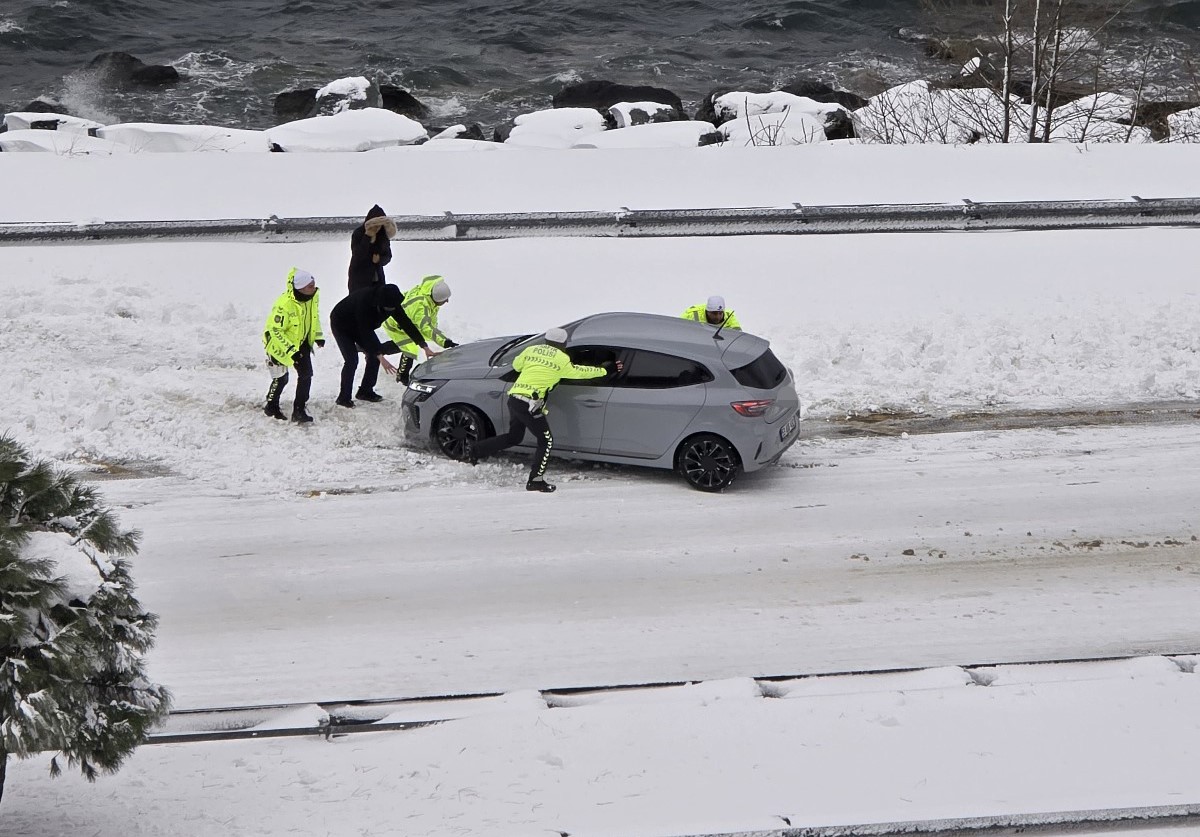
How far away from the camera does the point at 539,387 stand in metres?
12.3

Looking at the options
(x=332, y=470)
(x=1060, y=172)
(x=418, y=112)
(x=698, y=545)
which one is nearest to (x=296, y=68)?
(x=418, y=112)

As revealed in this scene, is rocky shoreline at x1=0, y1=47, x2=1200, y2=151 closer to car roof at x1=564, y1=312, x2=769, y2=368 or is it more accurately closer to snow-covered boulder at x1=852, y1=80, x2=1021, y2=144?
snow-covered boulder at x1=852, y1=80, x2=1021, y2=144

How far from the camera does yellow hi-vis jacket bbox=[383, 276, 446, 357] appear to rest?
14.1 meters

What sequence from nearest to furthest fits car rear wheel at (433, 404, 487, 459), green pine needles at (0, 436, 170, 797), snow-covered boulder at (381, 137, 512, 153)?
green pine needles at (0, 436, 170, 797) → car rear wheel at (433, 404, 487, 459) → snow-covered boulder at (381, 137, 512, 153)

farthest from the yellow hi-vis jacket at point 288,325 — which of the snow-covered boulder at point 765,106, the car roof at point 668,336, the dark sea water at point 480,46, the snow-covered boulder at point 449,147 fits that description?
the dark sea water at point 480,46

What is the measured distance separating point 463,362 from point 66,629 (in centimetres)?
721

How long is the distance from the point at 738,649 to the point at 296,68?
3156cm

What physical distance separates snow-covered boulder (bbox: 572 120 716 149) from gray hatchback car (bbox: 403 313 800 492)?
36.2 ft

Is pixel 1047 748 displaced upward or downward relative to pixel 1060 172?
downward

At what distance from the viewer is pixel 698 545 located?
11477mm

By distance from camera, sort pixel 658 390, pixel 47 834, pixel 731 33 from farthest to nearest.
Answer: pixel 731 33 < pixel 658 390 < pixel 47 834

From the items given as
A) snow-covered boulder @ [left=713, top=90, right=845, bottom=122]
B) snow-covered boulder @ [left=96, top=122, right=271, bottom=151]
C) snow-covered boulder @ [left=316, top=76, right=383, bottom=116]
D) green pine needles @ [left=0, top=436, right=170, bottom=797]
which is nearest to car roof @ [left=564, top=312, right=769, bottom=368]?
green pine needles @ [left=0, top=436, right=170, bottom=797]

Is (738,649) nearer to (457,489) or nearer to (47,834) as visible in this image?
(457,489)

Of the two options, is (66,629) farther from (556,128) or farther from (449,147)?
(556,128)
